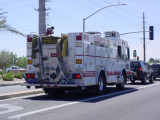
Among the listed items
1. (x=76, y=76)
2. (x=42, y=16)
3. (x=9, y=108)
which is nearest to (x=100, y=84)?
(x=76, y=76)

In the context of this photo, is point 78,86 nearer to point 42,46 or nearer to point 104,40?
point 42,46

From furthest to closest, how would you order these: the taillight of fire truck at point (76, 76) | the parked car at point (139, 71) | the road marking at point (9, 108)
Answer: the parked car at point (139, 71) < the taillight of fire truck at point (76, 76) < the road marking at point (9, 108)

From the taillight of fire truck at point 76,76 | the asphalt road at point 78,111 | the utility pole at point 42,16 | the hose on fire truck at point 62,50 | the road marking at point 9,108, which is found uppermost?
the utility pole at point 42,16

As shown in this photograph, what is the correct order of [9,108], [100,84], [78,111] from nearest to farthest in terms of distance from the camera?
[78,111] → [9,108] → [100,84]

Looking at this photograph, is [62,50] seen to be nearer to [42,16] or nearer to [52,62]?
[52,62]

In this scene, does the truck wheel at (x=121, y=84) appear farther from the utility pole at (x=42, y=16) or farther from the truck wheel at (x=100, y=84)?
the utility pole at (x=42, y=16)

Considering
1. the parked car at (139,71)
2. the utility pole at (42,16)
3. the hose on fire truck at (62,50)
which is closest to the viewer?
the hose on fire truck at (62,50)

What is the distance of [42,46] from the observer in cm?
1358

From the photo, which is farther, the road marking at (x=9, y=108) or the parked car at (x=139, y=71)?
the parked car at (x=139, y=71)

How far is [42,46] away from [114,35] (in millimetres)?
5740

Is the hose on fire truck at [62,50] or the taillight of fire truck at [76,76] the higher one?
the hose on fire truck at [62,50]

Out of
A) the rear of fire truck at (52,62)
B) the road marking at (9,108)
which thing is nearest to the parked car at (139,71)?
the rear of fire truck at (52,62)

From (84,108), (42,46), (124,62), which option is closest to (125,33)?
(124,62)

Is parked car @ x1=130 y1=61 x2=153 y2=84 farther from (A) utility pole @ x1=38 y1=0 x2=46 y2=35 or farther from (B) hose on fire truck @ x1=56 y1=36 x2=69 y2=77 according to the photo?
(A) utility pole @ x1=38 y1=0 x2=46 y2=35
